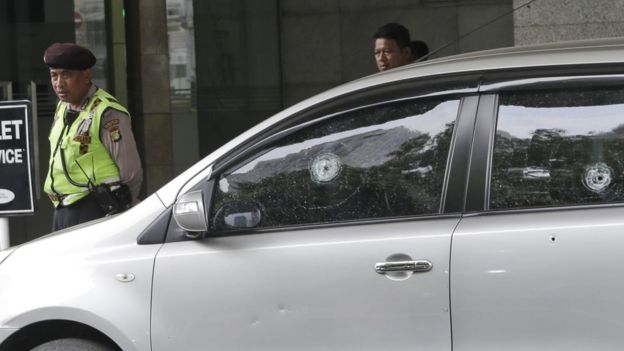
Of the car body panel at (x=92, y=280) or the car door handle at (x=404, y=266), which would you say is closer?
the car door handle at (x=404, y=266)

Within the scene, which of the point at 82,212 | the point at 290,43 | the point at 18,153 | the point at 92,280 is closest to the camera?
the point at 92,280

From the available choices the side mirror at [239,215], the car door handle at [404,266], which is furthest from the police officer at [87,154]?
the car door handle at [404,266]

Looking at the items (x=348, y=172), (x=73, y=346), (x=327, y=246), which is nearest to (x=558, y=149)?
(x=348, y=172)

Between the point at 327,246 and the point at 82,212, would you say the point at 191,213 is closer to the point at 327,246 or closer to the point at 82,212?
the point at 327,246

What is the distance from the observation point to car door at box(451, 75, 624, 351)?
13.9 ft

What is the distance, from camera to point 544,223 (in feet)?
14.2

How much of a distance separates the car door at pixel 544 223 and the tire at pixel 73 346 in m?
1.48

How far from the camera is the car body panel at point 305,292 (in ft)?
14.6

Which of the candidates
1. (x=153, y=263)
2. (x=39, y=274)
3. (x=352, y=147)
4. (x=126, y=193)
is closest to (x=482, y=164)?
(x=352, y=147)

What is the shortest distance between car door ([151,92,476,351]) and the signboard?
9.54ft

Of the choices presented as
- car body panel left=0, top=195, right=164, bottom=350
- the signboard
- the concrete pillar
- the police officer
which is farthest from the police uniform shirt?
the concrete pillar

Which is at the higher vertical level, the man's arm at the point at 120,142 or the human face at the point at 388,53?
the human face at the point at 388,53

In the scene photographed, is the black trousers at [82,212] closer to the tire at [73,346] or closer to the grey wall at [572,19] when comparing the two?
the tire at [73,346]

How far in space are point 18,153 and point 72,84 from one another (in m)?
0.74
